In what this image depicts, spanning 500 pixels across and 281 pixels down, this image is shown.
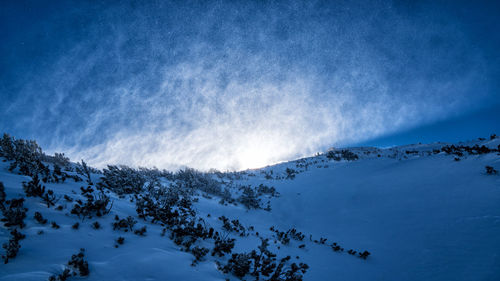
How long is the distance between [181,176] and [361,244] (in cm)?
1092

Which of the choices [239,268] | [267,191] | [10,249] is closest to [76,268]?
[10,249]

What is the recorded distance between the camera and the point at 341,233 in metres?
7.14

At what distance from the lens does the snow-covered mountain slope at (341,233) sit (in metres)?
3.10

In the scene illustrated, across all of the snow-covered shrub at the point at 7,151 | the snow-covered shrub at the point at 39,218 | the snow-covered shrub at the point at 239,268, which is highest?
the snow-covered shrub at the point at 7,151

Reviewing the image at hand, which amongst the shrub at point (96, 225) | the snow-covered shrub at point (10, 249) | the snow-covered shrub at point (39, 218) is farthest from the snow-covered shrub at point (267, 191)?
the snow-covered shrub at point (10, 249)

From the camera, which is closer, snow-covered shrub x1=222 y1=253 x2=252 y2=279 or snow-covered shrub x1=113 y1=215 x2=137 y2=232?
snow-covered shrub x1=222 y1=253 x2=252 y2=279

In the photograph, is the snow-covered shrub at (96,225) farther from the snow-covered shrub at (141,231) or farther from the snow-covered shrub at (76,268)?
the snow-covered shrub at (76,268)

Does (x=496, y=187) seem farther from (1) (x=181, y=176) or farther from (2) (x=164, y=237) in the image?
(1) (x=181, y=176)

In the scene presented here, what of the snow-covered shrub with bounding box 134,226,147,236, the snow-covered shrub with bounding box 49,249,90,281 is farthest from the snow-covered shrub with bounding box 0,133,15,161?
the snow-covered shrub with bounding box 49,249,90,281

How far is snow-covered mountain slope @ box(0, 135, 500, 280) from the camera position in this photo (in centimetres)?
310

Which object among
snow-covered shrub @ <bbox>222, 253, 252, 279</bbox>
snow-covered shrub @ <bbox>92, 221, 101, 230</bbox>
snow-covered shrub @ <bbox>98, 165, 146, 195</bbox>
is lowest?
snow-covered shrub @ <bbox>222, 253, 252, 279</bbox>

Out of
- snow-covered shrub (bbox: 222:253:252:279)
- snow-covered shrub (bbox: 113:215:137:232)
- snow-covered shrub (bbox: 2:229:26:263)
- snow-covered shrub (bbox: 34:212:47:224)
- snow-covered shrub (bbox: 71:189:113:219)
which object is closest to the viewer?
snow-covered shrub (bbox: 2:229:26:263)

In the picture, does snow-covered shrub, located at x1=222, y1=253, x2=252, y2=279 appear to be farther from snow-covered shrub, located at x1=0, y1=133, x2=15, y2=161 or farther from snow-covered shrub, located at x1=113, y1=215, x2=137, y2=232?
snow-covered shrub, located at x1=0, y1=133, x2=15, y2=161

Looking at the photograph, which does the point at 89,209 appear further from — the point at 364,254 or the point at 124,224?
the point at 364,254
